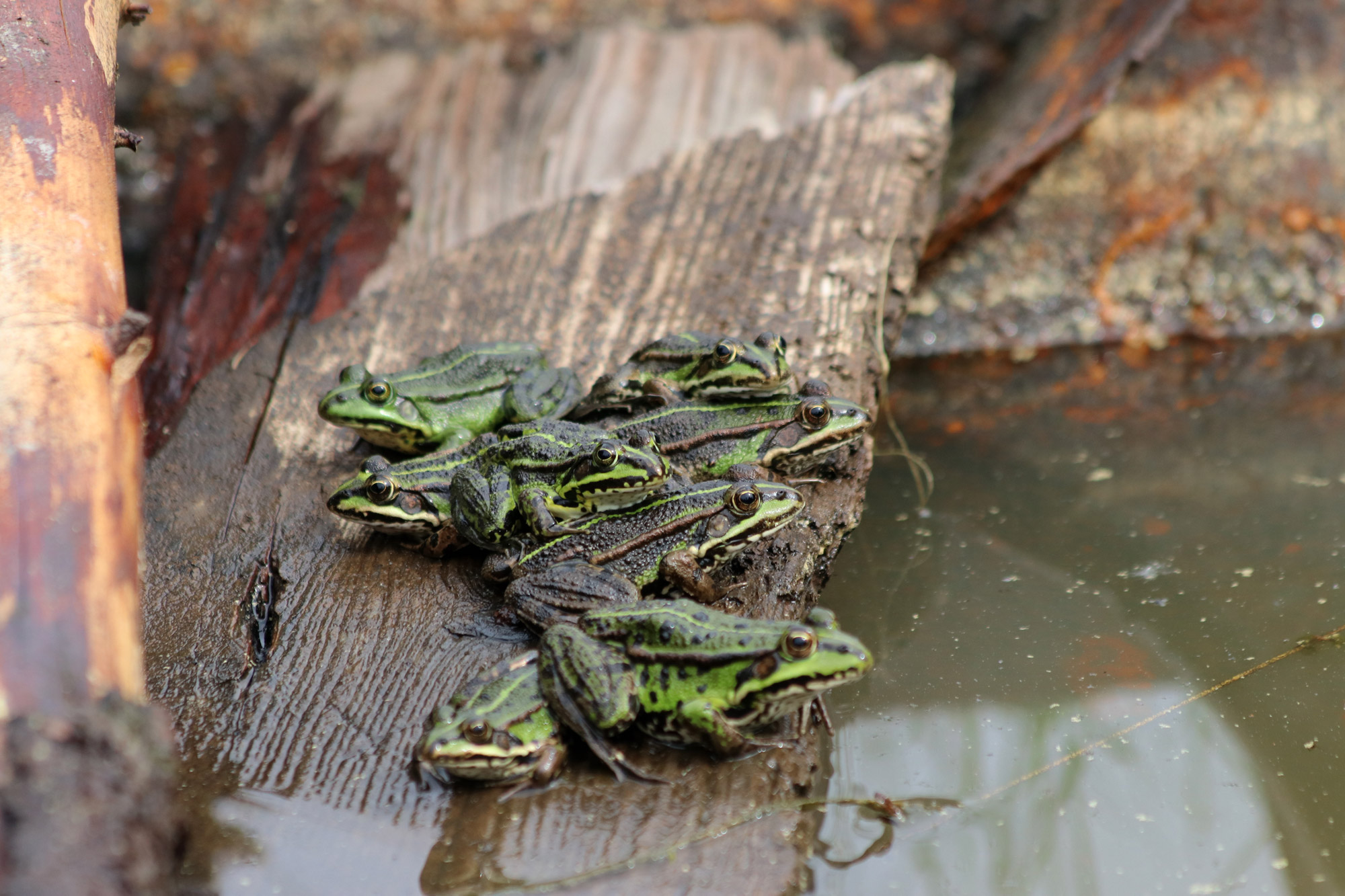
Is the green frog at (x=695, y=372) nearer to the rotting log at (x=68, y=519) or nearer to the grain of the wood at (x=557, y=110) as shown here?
the grain of the wood at (x=557, y=110)

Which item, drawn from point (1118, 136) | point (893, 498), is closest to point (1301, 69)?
point (1118, 136)

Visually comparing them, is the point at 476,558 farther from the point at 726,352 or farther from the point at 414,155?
the point at 414,155

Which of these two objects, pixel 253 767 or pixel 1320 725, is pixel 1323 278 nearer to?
pixel 1320 725

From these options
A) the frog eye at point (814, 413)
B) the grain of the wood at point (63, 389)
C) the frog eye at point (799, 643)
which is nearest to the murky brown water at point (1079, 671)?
the frog eye at point (799, 643)

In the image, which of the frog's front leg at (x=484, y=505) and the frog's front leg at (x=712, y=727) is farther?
the frog's front leg at (x=484, y=505)

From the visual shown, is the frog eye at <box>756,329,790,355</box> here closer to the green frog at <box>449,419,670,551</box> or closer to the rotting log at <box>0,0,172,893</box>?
the green frog at <box>449,419,670,551</box>
